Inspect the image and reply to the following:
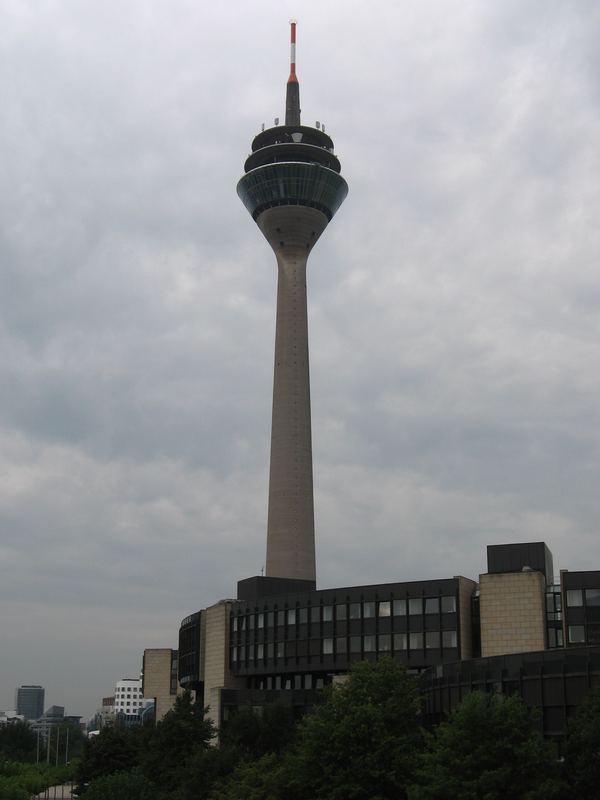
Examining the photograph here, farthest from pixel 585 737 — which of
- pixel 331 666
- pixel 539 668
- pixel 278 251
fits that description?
pixel 278 251

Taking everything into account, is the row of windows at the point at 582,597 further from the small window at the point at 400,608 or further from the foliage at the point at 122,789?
the foliage at the point at 122,789

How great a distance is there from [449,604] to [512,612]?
775cm

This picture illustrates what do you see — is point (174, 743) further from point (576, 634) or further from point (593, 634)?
point (593, 634)

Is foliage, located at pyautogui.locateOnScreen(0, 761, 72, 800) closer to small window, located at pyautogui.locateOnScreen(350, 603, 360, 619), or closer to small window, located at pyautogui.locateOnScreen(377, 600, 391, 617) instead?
small window, located at pyautogui.locateOnScreen(350, 603, 360, 619)

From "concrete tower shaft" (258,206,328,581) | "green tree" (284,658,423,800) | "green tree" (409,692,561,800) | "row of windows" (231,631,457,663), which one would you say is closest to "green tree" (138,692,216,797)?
"row of windows" (231,631,457,663)

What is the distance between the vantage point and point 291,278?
171m

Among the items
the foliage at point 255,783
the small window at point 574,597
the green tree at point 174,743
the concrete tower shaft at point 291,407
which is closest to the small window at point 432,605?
the small window at point 574,597

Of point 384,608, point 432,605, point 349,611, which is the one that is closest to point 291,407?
point 349,611

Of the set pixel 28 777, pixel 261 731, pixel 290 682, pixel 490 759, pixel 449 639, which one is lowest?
pixel 28 777

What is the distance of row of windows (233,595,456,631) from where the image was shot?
4242 inches

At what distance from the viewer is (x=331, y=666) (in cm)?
11531

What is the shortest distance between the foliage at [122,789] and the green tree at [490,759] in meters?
26.4

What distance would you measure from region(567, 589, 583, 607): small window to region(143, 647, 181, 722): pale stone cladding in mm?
81238

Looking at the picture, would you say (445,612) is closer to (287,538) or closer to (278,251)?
(287,538)
